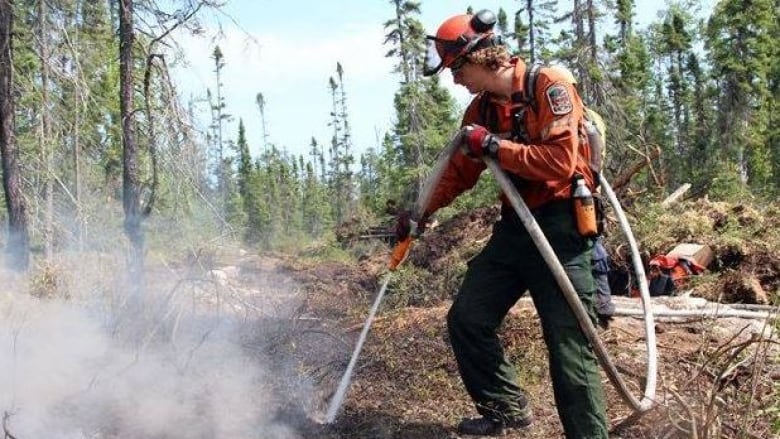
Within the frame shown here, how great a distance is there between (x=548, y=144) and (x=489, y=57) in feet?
1.72

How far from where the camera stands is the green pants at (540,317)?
339 cm

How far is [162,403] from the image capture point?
177 inches

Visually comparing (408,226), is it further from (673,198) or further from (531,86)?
(673,198)

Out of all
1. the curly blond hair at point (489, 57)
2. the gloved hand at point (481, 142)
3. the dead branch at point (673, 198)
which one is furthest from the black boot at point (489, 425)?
the dead branch at point (673, 198)

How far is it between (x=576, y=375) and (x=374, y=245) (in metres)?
18.1

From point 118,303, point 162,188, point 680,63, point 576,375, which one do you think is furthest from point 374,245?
point 680,63

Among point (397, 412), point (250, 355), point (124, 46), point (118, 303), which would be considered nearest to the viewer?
point (397, 412)

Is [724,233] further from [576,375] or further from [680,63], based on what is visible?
[680,63]

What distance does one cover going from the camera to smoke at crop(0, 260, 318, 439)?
161 inches

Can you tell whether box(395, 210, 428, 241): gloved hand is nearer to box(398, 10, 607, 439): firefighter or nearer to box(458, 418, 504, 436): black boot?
box(398, 10, 607, 439): firefighter

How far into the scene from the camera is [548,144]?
131 inches

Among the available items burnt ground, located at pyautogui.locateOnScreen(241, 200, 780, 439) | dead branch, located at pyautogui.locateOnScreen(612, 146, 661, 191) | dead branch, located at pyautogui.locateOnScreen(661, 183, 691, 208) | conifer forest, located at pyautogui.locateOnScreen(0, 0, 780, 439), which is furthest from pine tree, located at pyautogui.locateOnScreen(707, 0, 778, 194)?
burnt ground, located at pyautogui.locateOnScreen(241, 200, 780, 439)

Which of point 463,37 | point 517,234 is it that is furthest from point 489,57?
point 517,234

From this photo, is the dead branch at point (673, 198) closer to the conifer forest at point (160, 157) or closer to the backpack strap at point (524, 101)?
the conifer forest at point (160, 157)
